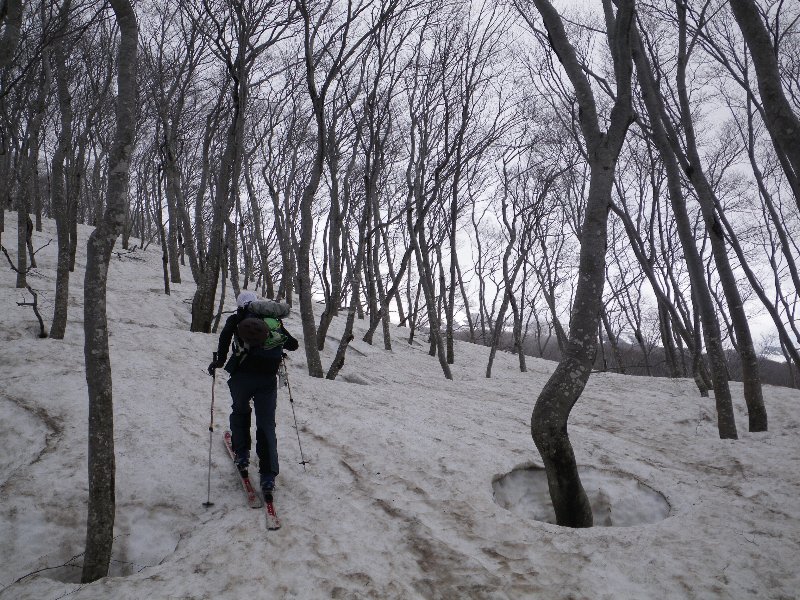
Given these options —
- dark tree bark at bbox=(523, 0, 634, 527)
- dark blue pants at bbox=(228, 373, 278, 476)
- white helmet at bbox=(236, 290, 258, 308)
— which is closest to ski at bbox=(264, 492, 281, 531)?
dark blue pants at bbox=(228, 373, 278, 476)

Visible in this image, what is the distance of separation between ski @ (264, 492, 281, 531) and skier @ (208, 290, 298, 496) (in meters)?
0.33

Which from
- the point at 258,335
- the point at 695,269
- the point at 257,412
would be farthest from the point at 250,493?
the point at 695,269

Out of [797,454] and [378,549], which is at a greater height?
[797,454]

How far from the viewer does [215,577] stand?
2768 millimetres

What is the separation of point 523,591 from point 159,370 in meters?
5.35

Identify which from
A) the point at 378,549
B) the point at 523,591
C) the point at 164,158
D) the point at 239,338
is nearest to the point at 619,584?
the point at 523,591

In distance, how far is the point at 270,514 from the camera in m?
3.44

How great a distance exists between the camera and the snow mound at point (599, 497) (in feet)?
13.6

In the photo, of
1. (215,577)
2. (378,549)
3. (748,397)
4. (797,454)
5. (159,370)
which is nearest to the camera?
(215,577)

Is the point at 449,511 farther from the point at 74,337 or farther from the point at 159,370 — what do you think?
the point at 74,337

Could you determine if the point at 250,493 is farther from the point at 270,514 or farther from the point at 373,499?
the point at 373,499

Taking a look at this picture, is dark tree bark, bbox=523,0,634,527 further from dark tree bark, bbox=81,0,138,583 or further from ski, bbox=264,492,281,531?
dark tree bark, bbox=81,0,138,583

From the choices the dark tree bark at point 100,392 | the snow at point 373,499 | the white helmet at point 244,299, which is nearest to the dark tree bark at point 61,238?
the snow at point 373,499

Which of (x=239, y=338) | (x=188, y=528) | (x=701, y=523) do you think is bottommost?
(x=188, y=528)
